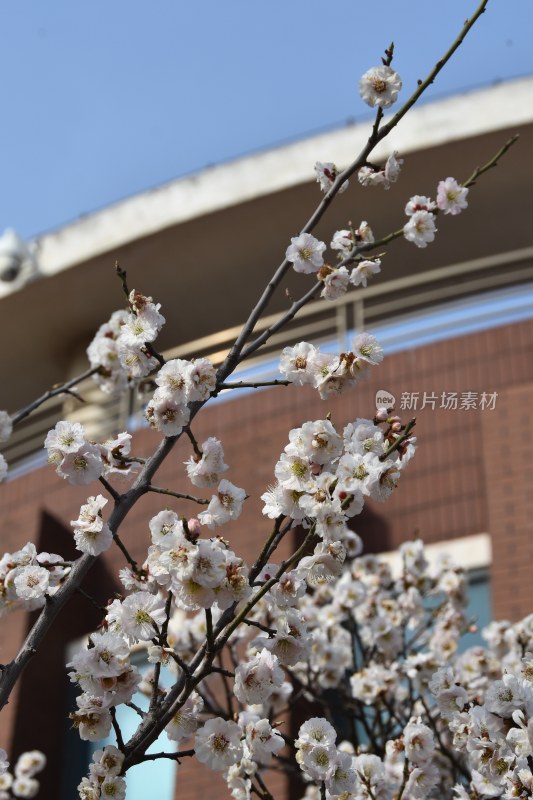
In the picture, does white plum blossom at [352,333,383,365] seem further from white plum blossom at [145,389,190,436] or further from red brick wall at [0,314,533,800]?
red brick wall at [0,314,533,800]

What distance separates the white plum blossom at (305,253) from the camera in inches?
166

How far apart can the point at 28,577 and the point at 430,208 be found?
203 centimetres

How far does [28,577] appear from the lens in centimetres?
378

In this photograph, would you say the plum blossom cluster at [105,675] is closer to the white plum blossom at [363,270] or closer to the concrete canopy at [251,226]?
the white plum blossom at [363,270]

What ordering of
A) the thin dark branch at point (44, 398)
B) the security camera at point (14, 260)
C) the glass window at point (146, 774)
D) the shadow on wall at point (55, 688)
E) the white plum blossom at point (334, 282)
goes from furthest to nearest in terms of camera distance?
1. the security camera at point (14, 260)
2. the shadow on wall at point (55, 688)
3. the glass window at point (146, 774)
4. the thin dark branch at point (44, 398)
5. the white plum blossom at point (334, 282)

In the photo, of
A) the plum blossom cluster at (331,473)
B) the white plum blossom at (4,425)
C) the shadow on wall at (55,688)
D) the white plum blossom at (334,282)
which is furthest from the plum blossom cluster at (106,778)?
the shadow on wall at (55,688)

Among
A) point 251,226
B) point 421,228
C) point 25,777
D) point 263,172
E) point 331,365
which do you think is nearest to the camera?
point 331,365

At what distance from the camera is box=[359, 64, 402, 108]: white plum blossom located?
14.2 ft

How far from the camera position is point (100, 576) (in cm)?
937

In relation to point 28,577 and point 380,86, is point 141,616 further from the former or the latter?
point 380,86

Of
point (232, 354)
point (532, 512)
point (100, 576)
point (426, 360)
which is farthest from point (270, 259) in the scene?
point (232, 354)

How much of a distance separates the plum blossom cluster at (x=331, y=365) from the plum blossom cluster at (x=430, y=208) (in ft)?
2.95

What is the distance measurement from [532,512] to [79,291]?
5.64 metres

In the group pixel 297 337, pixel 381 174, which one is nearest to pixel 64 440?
pixel 381 174
